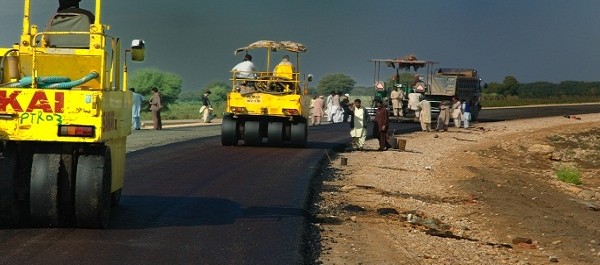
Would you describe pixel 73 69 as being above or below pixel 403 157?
above

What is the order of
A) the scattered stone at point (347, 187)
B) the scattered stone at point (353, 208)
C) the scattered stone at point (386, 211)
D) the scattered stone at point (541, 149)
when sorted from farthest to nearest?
the scattered stone at point (541, 149) < the scattered stone at point (347, 187) < the scattered stone at point (386, 211) < the scattered stone at point (353, 208)

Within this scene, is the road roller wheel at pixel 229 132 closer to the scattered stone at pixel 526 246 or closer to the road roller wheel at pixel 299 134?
the road roller wheel at pixel 299 134

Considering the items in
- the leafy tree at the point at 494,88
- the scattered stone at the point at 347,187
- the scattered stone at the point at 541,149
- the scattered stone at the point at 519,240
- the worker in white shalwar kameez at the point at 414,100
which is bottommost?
the scattered stone at the point at 541,149

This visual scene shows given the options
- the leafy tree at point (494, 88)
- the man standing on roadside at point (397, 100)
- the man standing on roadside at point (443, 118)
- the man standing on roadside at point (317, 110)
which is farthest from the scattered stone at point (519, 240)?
the leafy tree at point (494, 88)

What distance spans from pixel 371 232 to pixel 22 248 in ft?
18.0

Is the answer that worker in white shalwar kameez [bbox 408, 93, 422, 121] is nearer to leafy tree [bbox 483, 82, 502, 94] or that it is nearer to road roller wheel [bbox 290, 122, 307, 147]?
road roller wheel [bbox 290, 122, 307, 147]

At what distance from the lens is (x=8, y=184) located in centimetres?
1193

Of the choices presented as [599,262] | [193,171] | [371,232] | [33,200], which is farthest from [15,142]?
[193,171]

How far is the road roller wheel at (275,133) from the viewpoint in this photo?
99.9ft

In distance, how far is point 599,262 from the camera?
46.9 ft

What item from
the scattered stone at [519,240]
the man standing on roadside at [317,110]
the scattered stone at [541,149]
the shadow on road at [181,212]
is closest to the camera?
the shadow on road at [181,212]

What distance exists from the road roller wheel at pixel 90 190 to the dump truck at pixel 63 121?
0.4 inches

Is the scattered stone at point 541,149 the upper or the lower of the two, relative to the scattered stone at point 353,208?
lower

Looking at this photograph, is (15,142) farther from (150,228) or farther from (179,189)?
(179,189)
